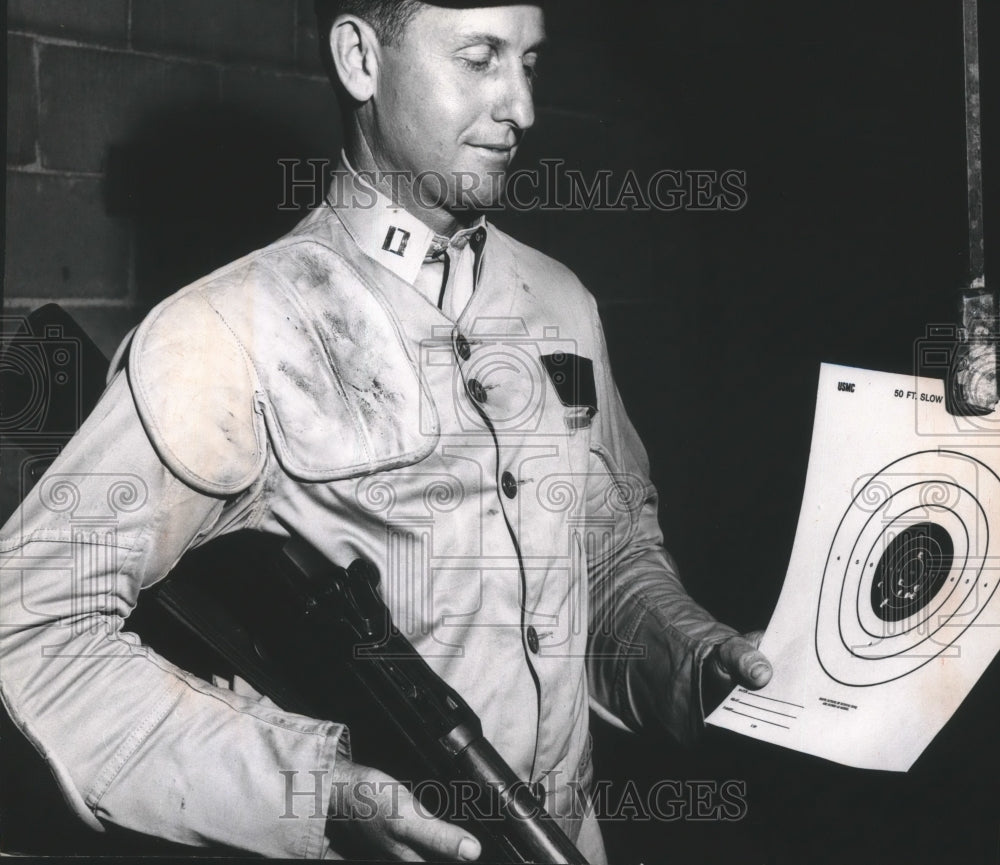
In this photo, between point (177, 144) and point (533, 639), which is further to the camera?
point (177, 144)

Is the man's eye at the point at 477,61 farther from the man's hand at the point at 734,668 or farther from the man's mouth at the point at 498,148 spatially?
the man's hand at the point at 734,668

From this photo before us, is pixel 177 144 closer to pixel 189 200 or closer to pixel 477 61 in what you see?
pixel 189 200

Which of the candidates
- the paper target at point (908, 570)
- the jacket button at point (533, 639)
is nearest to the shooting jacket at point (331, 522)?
the jacket button at point (533, 639)

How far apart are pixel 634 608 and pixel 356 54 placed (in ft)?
1.82

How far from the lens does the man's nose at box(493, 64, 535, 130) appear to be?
2.56ft

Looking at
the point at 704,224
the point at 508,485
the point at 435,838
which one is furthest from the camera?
the point at 704,224

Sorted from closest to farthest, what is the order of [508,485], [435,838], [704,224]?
[435,838] → [508,485] → [704,224]

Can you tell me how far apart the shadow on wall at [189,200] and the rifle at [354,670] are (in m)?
0.34

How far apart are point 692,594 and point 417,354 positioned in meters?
0.36

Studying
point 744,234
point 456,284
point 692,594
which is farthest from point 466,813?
point 744,234

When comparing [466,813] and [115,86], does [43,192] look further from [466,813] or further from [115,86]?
[466,813]

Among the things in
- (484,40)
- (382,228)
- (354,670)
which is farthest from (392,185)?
(354,670)

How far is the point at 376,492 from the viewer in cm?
78

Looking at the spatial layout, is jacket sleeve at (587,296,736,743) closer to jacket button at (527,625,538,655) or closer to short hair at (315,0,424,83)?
jacket button at (527,625,538,655)
